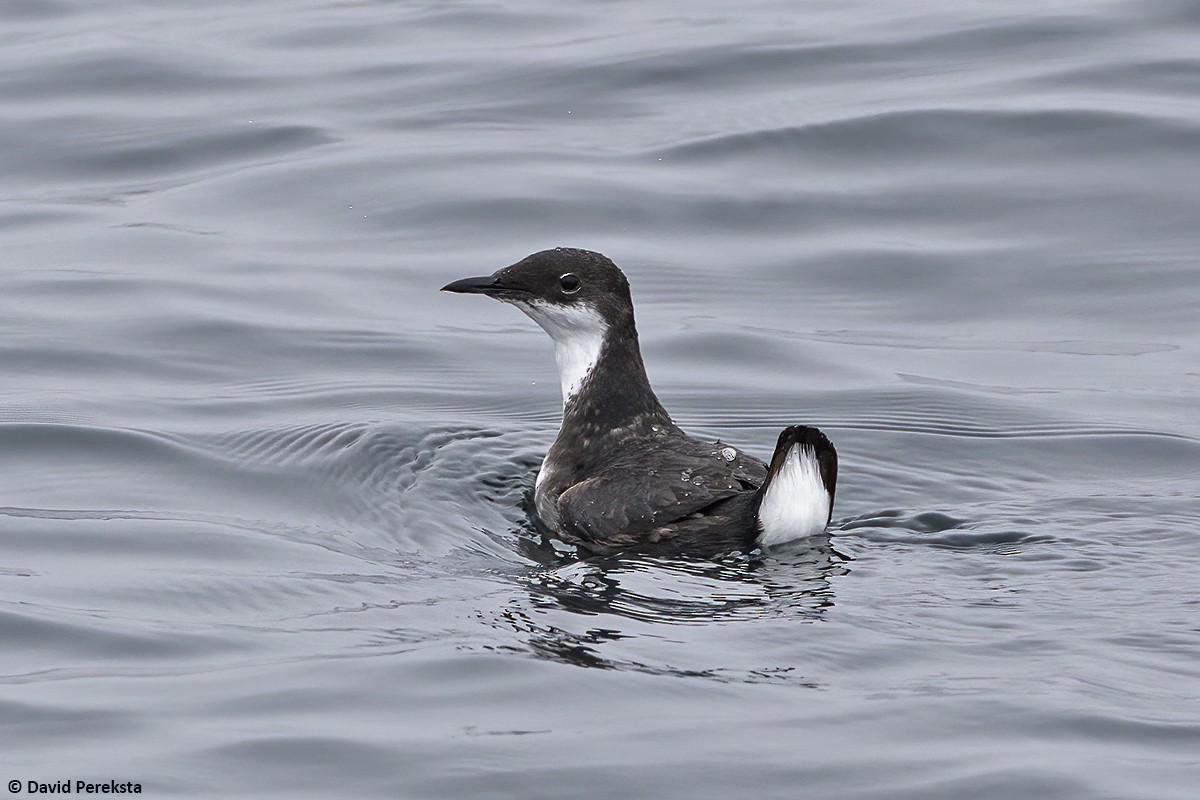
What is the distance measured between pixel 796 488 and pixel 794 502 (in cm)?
6

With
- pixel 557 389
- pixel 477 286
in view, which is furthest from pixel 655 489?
pixel 557 389

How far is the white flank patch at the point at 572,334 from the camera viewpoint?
7.90 m

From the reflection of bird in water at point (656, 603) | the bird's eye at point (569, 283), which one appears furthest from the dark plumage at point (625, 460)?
the reflection of bird in water at point (656, 603)

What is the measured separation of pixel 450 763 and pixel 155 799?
804mm

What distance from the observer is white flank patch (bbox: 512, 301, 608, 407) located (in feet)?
25.9

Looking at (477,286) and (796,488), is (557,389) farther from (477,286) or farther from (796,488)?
(796,488)

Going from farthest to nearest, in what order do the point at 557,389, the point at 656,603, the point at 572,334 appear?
the point at 557,389 → the point at 572,334 → the point at 656,603

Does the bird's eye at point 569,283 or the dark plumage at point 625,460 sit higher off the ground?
the bird's eye at point 569,283

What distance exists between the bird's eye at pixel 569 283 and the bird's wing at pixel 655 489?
806 millimetres

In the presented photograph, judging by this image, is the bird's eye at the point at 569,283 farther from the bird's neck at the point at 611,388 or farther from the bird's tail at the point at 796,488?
the bird's tail at the point at 796,488

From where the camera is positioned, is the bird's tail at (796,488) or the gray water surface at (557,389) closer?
the gray water surface at (557,389)

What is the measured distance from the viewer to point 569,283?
7844mm

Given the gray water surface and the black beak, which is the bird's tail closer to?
the gray water surface

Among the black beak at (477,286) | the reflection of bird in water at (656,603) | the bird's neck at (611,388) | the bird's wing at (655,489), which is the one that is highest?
the black beak at (477,286)
